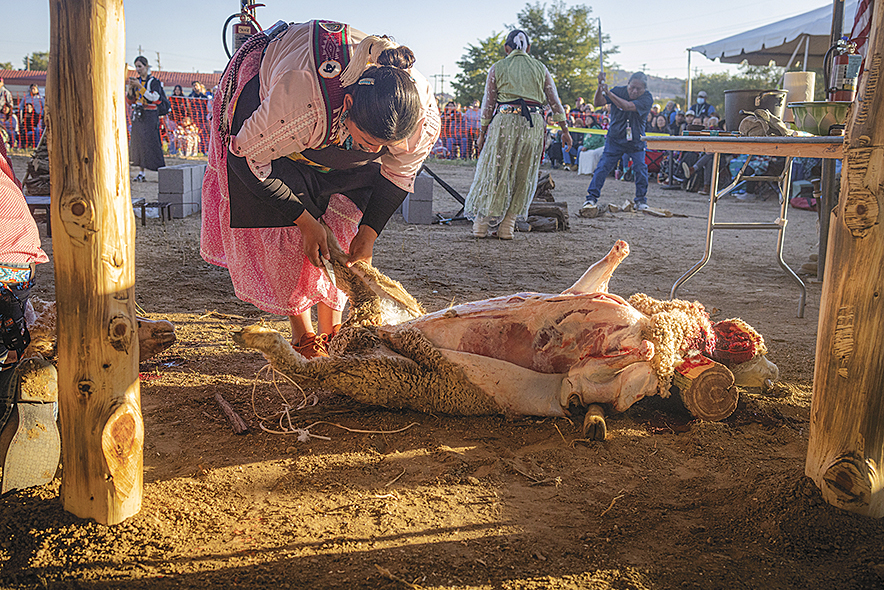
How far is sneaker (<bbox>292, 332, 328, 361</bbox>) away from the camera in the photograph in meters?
3.20

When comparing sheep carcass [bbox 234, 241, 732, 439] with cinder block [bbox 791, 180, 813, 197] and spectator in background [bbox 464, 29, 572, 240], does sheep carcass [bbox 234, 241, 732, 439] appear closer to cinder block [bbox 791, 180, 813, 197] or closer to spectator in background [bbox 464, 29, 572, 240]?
spectator in background [bbox 464, 29, 572, 240]

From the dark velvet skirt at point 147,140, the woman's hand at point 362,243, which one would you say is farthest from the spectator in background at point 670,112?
the woman's hand at point 362,243

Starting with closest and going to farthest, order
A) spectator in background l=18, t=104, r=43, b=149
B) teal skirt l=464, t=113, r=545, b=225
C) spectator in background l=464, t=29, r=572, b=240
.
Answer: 1. spectator in background l=464, t=29, r=572, b=240
2. teal skirt l=464, t=113, r=545, b=225
3. spectator in background l=18, t=104, r=43, b=149

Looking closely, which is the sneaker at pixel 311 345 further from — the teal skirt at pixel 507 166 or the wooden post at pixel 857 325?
the teal skirt at pixel 507 166

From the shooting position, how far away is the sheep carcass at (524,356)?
2.54m

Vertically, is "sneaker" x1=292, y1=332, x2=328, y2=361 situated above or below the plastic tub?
below

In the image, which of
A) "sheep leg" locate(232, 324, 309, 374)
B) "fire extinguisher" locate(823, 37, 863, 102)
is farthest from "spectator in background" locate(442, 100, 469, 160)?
"sheep leg" locate(232, 324, 309, 374)

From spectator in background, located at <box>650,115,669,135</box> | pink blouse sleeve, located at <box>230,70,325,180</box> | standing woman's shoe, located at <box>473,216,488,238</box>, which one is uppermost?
spectator in background, located at <box>650,115,669,135</box>

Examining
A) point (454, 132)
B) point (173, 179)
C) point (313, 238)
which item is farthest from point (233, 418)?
point (454, 132)

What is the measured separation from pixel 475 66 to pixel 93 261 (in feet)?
104

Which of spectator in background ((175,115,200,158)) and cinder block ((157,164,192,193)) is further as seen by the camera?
spectator in background ((175,115,200,158))

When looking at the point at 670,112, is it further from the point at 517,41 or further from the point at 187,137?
the point at 187,137

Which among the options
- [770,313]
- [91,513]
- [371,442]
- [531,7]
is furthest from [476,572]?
[531,7]

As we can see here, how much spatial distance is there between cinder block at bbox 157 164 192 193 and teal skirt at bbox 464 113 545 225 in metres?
3.64
